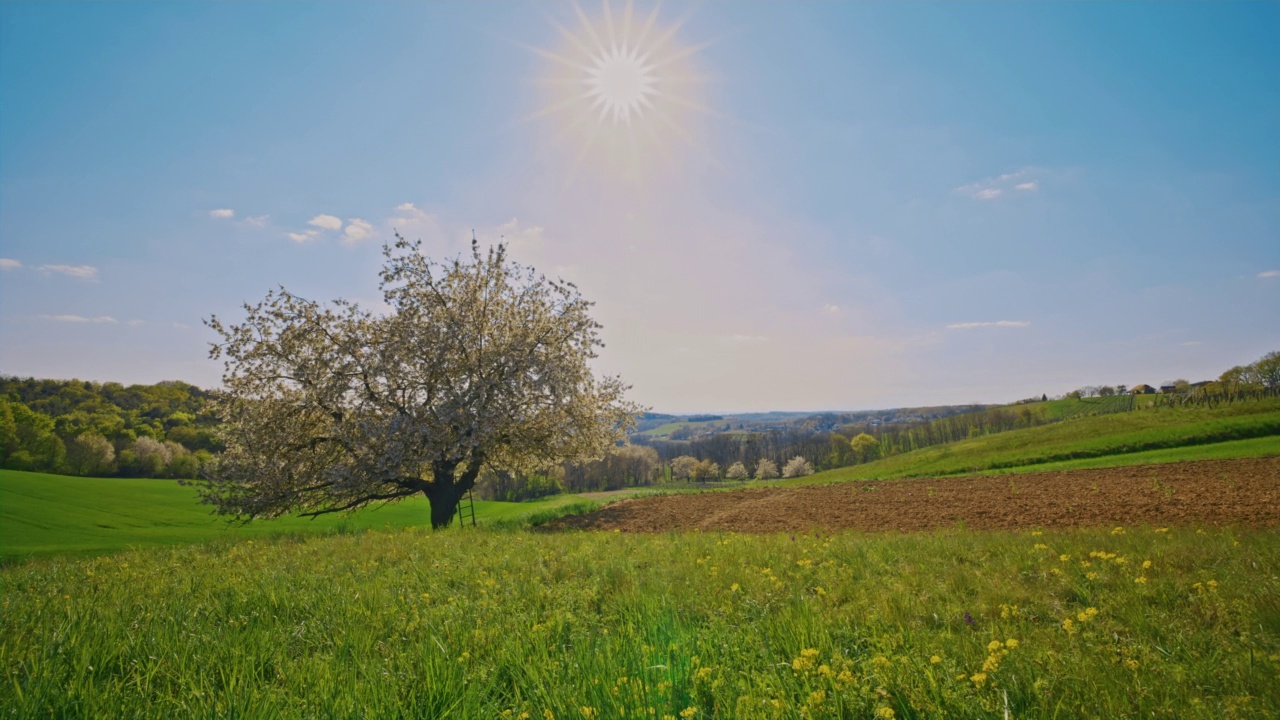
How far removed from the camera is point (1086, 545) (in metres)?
7.47

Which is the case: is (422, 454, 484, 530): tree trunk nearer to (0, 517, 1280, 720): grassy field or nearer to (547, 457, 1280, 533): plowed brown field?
(547, 457, 1280, 533): plowed brown field

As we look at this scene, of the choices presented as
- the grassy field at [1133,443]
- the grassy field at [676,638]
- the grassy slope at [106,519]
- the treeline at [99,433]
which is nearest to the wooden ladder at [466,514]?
the grassy slope at [106,519]

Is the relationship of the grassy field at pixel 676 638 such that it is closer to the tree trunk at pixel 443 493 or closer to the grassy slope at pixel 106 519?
the grassy slope at pixel 106 519

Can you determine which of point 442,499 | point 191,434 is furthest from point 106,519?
point 191,434

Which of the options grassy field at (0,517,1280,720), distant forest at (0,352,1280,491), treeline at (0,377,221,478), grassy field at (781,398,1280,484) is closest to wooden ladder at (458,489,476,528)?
distant forest at (0,352,1280,491)

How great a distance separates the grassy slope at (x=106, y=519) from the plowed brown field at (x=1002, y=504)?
8.93 meters

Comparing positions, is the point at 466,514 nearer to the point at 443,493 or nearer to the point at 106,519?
the point at 106,519

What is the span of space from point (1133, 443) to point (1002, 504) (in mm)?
28832

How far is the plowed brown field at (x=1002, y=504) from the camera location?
1348 cm

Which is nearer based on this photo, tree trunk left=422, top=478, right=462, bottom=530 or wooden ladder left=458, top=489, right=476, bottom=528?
tree trunk left=422, top=478, right=462, bottom=530

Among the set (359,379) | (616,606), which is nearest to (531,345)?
(359,379)

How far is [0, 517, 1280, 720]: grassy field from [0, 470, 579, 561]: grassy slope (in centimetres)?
1245

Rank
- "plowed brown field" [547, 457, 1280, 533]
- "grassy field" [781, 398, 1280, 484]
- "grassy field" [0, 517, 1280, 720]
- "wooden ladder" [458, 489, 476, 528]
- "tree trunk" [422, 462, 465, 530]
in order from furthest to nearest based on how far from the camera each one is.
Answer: "grassy field" [781, 398, 1280, 484] → "wooden ladder" [458, 489, 476, 528] → "tree trunk" [422, 462, 465, 530] → "plowed brown field" [547, 457, 1280, 533] → "grassy field" [0, 517, 1280, 720]

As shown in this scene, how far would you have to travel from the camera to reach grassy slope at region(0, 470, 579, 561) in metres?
21.0
